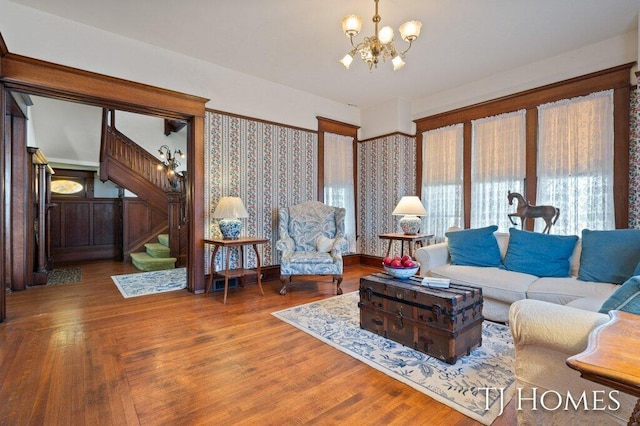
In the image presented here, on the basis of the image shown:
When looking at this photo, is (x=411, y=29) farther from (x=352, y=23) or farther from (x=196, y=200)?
(x=196, y=200)

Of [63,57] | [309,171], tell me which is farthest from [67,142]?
[309,171]

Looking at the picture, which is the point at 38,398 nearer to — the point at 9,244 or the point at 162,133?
the point at 9,244

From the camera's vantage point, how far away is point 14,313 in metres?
3.15

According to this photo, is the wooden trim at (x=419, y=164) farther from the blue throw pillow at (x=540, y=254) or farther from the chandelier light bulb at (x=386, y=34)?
the chandelier light bulb at (x=386, y=34)

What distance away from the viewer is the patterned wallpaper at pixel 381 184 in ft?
17.9

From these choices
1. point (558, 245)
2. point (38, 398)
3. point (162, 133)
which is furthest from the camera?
point (162, 133)

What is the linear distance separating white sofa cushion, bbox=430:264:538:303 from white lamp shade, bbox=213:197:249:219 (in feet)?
8.00

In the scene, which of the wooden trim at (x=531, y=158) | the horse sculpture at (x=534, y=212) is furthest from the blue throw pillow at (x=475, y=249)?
the wooden trim at (x=531, y=158)

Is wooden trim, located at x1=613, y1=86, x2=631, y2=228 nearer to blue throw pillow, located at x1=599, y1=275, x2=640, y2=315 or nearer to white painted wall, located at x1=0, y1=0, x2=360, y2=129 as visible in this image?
blue throw pillow, located at x1=599, y1=275, x2=640, y2=315

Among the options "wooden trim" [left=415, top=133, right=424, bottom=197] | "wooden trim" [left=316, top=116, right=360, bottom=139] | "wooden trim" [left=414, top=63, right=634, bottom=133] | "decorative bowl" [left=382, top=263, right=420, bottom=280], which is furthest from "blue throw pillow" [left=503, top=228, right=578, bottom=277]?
"wooden trim" [left=316, top=116, right=360, bottom=139]

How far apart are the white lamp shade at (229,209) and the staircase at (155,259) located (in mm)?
2525

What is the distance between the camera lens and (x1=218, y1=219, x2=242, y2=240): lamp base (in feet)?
12.7

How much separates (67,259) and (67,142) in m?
2.49

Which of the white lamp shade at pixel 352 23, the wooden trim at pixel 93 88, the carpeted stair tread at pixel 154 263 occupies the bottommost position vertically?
the carpeted stair tread at pixel 154 263
